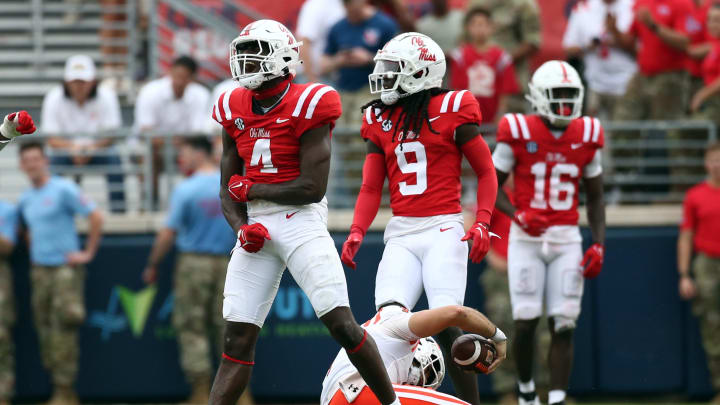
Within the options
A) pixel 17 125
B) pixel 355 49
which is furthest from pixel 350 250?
pixel 355 49

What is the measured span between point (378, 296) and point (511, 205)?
4.51 feet

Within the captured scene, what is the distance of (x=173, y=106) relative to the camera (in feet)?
32.8

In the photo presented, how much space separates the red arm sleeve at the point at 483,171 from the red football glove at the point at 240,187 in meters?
1.21

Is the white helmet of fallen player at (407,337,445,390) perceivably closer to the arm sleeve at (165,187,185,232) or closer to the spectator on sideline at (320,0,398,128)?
the arm sleeve at (165,187,185,232)

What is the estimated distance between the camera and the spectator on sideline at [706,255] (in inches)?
349

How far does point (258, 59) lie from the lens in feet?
18.7

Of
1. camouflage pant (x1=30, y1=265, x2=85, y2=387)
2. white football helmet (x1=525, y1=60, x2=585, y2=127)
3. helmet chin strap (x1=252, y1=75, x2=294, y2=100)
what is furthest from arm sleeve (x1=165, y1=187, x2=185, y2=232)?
helmet chin strap (x1=252, y1=75, x2=294, y2=100)

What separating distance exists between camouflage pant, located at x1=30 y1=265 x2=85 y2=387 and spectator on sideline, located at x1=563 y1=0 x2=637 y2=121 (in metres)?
4.67

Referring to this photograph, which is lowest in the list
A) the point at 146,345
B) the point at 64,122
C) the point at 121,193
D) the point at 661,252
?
the point at 146,345

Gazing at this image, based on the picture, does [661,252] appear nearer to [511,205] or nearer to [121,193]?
[511,205]

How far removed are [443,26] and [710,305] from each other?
3.29 meters

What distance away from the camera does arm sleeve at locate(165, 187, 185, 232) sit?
29.8 feet

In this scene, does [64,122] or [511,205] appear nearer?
[511,205]

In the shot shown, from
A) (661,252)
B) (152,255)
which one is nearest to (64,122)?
(152,255)
